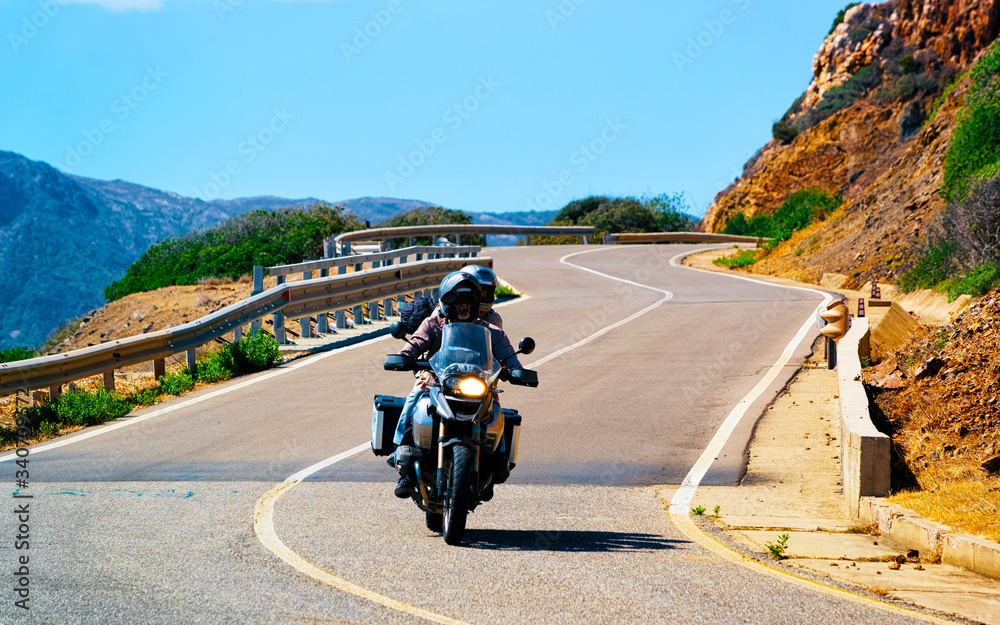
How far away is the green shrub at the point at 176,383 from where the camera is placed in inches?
496

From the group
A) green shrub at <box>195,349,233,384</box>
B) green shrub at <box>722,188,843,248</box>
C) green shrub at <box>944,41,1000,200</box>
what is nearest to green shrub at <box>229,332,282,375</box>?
green shrub at <box>195,349,233,384</box>

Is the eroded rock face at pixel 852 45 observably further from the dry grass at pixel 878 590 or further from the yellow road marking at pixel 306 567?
the yellow road marking at pixel 306 567

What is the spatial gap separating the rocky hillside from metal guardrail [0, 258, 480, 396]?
15.0 m

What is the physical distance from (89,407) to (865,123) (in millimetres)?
56363

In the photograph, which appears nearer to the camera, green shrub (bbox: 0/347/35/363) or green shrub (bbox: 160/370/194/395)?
green shrub (bbox: 160/370/194/395)

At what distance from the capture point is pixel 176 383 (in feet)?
41.8

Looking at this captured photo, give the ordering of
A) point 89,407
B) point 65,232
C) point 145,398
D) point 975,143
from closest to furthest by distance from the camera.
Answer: point 89,407 < point 145,398 < point 975,143 < point 65,232

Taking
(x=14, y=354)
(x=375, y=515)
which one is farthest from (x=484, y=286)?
(x=14, y=354)

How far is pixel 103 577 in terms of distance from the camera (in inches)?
208

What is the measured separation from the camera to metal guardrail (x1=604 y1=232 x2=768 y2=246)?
5281cm

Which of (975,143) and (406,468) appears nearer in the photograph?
(406,468)

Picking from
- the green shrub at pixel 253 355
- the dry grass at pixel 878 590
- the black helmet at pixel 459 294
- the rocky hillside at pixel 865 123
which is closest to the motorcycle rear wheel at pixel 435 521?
the black helmet at pixel 459 294

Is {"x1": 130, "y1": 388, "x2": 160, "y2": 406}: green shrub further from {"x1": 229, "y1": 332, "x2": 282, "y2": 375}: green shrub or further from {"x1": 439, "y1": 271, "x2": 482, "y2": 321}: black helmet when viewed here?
{"x1": 439, "y1": 271, "x2": 482, "y2": 321}: black helmet

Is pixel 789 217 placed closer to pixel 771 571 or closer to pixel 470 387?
pixel 771 571
